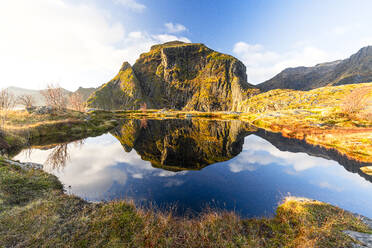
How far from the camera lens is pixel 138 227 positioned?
20.1 feet

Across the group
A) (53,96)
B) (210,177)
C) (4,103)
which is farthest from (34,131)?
(210,177)

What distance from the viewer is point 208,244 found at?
18.0 feet

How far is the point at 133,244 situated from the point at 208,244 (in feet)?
10.5

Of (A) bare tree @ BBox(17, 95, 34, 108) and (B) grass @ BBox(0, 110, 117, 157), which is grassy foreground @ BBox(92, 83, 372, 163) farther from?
(A) bare tree @ BBox(17, 95, 34, 108)

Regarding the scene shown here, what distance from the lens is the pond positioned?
34.2ft

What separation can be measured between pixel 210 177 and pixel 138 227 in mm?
9504

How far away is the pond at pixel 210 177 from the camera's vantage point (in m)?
10.4

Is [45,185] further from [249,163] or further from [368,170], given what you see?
[368,170]

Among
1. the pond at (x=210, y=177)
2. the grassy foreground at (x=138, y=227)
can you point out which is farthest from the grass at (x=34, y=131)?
the grassy foreground at (x=138, y=227)

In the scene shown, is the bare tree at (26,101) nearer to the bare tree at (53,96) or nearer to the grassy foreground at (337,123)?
the bare tree at (53,96)

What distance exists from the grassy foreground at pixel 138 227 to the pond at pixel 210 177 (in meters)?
2.23

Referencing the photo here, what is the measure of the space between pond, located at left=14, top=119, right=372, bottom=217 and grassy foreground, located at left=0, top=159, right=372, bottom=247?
2.23 meters

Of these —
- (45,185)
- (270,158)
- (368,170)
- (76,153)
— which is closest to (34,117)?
(76,153)

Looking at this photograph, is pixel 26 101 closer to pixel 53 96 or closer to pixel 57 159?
pixel 53 96
